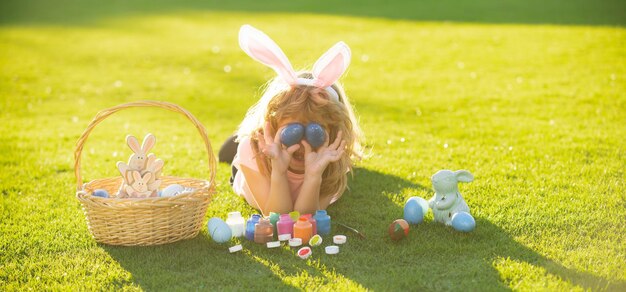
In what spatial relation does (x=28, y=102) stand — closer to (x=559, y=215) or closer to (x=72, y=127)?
(x=72, y=127)

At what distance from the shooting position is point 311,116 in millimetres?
3734

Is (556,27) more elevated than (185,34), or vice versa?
(556,27)

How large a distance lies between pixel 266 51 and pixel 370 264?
4.15 feet

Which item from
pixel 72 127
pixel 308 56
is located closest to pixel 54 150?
pixel 72 127

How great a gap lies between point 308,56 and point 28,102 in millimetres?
4201

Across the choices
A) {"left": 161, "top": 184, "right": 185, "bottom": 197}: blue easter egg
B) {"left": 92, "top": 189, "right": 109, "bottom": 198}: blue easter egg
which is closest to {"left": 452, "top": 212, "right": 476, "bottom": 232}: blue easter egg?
{"left": 161, "top": 184, "right": 185, "bottom": 197}: blue easter egg

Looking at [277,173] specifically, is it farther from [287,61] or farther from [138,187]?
[138,187]

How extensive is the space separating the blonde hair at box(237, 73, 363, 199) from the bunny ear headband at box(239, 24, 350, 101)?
50mm

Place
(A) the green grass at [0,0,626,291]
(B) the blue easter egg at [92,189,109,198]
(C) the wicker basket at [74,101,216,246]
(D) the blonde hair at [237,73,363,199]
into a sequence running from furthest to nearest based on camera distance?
(D) the blonde hair at [237,73,363,199], (B) the blue easter egg at [92,189,109,198], (C) the wicker basket at [74,101,216,246], (A) the green grass at [0,0,626,291]

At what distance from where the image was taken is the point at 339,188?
13.2 ft

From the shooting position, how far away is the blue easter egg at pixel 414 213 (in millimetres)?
3682

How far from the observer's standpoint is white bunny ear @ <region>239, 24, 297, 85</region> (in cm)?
367

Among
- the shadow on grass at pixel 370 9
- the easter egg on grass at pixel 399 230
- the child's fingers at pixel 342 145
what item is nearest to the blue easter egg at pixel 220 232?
the child's fingers at pixel 342 145

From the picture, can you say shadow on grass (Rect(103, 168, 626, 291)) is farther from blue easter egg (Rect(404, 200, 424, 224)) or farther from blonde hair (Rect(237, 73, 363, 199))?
blonde hair (Rect(237, 73, 363, 199))
